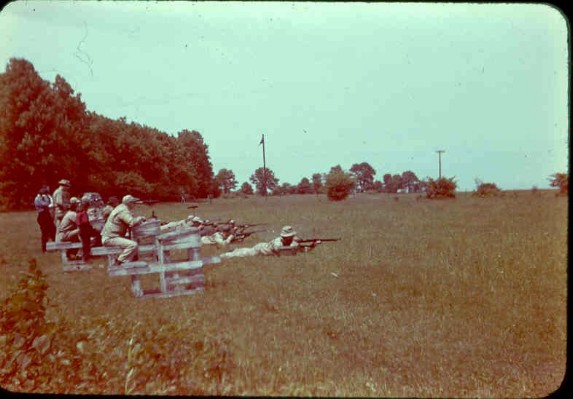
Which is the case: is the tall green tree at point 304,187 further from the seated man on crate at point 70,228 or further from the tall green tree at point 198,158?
the seated man on crate at point 70,228

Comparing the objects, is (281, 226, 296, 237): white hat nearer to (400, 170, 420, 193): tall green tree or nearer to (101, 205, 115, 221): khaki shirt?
→ (400, 170, 420, 193): tall green tree

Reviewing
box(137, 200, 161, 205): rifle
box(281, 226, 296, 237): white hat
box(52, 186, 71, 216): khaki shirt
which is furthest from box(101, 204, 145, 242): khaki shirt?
box(281, 226, 296, 237): white hat

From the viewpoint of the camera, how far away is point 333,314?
3492 mm

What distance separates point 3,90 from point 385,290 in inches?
139

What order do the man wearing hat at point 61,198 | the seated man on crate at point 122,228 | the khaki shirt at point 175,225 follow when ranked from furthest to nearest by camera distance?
1. the khaki shirt at point 175,225
2. the seated man on crate at point 122,228
3. the man wearing hat at point 61,198

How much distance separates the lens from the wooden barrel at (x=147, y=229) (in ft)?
13.2

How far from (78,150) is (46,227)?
764 millimetres

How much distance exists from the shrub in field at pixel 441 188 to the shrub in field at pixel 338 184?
73 centimetres

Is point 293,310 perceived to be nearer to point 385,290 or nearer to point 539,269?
point 385,290

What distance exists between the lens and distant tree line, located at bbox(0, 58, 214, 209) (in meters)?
3.62

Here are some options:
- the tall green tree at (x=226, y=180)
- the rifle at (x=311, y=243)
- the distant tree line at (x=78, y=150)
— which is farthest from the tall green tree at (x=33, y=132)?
the rifle at (x=311, y=243)

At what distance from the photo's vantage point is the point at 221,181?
12.4 feet

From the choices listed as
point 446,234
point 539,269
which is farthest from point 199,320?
point 539,269

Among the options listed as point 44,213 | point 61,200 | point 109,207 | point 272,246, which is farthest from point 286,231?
point 44,213
